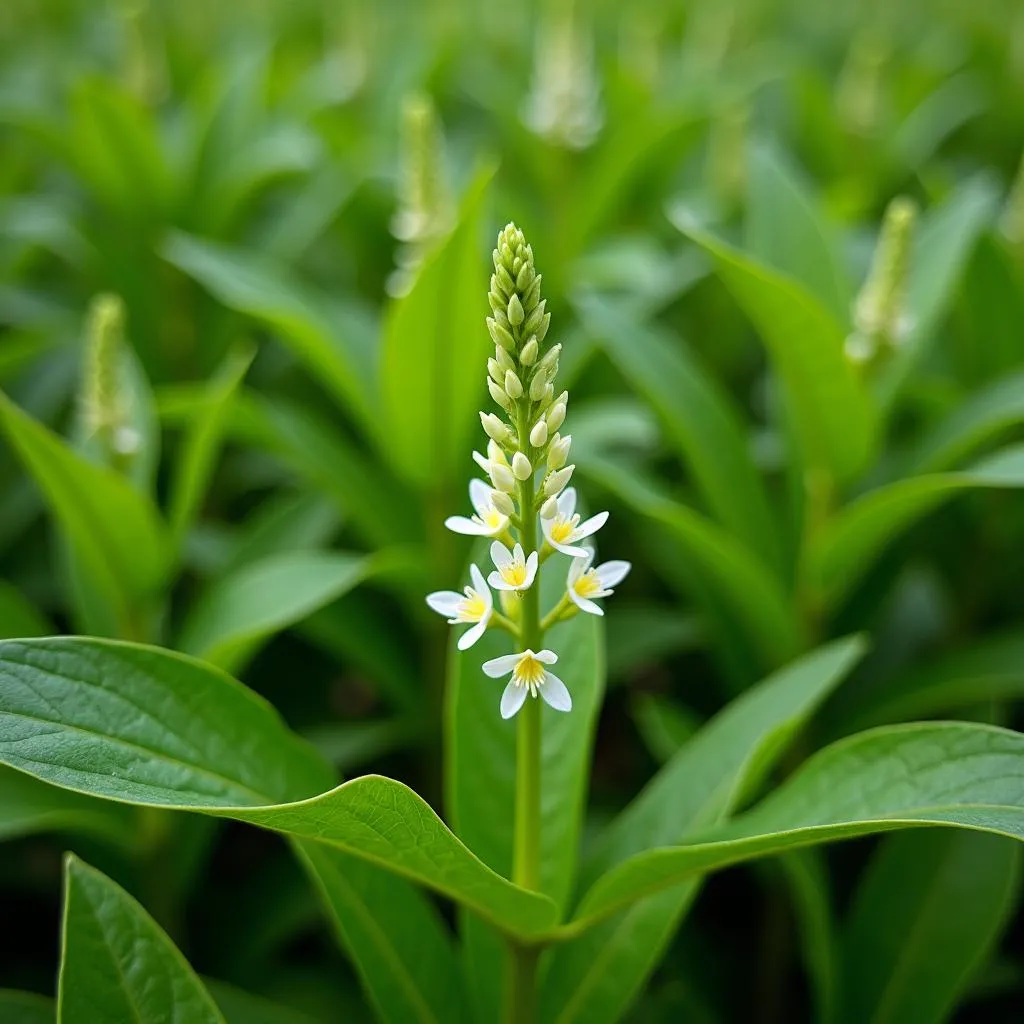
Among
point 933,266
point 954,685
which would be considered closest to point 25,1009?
point 954,685

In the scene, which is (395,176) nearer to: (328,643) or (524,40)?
(328,643)

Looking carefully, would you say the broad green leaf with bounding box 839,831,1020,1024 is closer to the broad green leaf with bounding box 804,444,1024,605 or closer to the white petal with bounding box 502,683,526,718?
the broad green leaf with bounding box 804,444,1024,605

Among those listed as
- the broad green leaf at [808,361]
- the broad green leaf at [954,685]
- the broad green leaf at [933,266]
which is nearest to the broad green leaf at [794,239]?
the broad green leaf at [933,266]

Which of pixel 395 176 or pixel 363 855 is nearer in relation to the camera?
pixel 363 855

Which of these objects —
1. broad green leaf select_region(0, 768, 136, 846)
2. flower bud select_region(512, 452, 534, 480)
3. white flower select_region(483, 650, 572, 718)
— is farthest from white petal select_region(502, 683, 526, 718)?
broad green leaf select_region(0, 768, 136, 846)

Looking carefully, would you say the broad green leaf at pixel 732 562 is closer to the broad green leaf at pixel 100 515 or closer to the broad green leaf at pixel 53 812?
the broad green leaf at pixel 100 515

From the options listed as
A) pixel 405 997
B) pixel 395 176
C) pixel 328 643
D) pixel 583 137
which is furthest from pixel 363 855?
pixel 583 137

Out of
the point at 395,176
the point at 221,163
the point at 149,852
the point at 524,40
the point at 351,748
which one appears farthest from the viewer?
the point at 524,40
